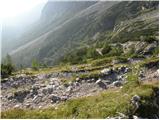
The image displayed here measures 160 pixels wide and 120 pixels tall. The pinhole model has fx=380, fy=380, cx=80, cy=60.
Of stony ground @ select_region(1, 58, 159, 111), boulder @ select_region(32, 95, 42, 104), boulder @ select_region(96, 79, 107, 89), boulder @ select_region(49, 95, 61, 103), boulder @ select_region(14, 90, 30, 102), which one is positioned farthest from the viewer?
boulder @ select_region(14, 90, 30, 102)

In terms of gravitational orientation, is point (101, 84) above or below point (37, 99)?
above

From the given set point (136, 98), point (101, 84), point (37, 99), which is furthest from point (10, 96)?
point (136, 98)

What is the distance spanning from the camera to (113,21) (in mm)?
156000

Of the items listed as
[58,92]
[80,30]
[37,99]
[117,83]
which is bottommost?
[37,99]

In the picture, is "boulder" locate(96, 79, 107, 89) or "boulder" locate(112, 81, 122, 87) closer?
"boulder" locate(112, 81, 122, 87)

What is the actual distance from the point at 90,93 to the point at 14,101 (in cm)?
228

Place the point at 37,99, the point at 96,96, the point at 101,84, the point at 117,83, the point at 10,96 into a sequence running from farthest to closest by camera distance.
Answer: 1. the point at 10,96
2. the point at 101,84
3. the point at 117,83
4. the point at 37,99
5. the point at 96,96

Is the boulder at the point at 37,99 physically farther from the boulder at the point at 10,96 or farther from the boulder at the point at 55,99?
the boulder at the point at 10,96

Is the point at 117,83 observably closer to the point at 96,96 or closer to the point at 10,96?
the point at 96,96

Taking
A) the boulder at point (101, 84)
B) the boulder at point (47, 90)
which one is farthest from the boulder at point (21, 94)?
the boulder at point (101, 84)

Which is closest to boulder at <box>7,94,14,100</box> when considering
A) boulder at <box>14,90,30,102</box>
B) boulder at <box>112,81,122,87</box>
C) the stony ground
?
the stony ground

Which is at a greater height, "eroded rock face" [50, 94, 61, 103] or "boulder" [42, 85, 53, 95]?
"boulder" [42, 85, 53, 95]

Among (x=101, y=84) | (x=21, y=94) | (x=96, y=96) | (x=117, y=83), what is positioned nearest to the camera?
(x=96, y=96)

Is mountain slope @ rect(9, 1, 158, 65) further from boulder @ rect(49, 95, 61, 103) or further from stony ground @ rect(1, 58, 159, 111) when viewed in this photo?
boulder @ rect(49, 95, 61, 103)
